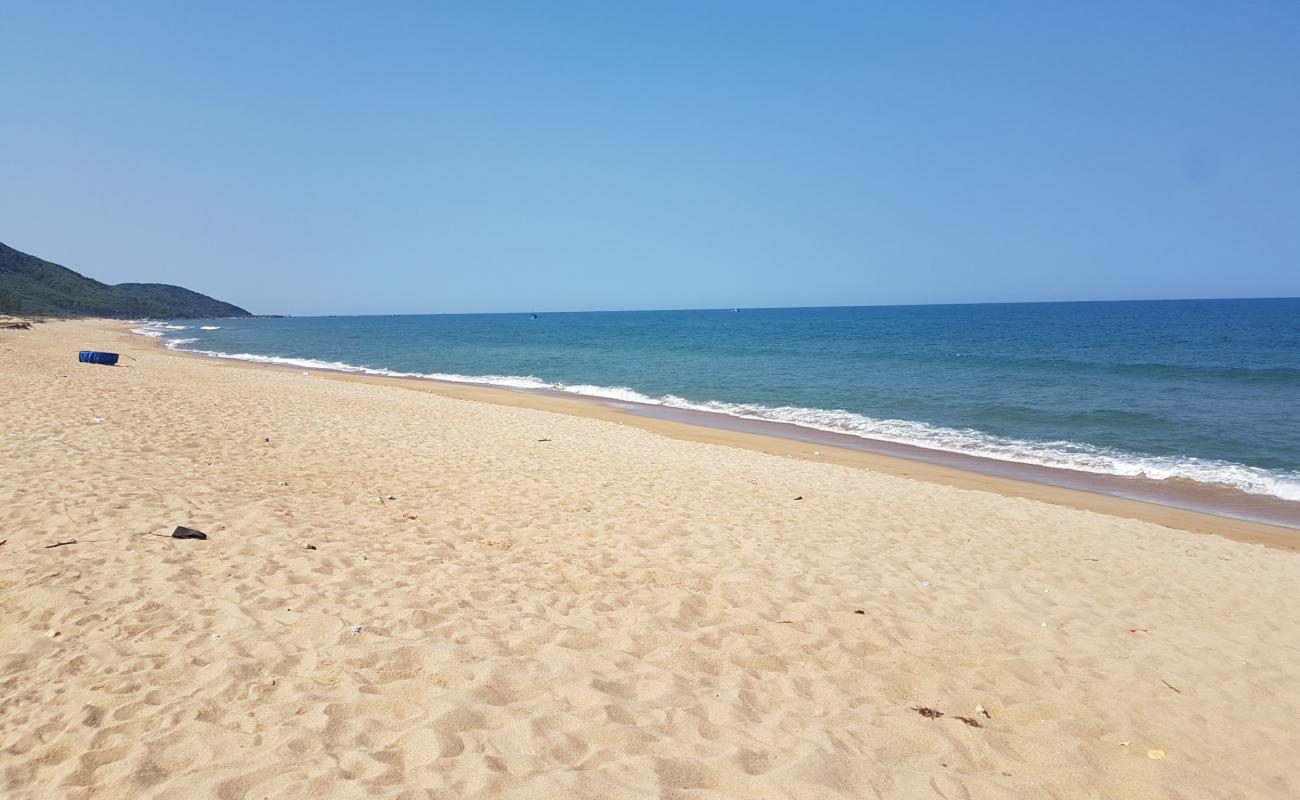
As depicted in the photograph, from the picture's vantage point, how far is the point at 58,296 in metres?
83.7

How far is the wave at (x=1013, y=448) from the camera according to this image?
44.3ft

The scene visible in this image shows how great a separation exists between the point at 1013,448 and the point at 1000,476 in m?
3.25

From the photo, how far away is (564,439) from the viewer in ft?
44.1

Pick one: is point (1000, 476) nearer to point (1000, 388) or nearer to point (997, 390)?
point (997, 390)

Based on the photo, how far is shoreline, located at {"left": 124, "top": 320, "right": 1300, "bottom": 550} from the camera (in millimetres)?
10906

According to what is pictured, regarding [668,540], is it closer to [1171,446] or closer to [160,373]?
[1171,446]

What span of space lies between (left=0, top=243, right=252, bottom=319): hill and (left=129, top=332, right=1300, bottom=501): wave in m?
70.7

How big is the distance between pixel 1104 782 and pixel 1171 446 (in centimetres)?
1611

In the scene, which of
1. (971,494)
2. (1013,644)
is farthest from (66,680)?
(971,494)

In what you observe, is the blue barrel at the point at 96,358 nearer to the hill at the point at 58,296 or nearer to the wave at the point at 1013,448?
the wave at the point at 1013,448

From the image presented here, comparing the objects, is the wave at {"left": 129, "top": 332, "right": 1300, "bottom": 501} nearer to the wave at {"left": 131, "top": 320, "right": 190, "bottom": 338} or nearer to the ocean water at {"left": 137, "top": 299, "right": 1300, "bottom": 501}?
the ocean water at {"left": 137, "top": 299, "right": 1300, "bottom": 501}

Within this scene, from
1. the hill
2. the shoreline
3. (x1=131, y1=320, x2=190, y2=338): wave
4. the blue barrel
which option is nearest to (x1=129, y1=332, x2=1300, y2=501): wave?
the shoreline

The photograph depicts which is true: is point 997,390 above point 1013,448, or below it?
above

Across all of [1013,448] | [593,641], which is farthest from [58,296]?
[593,641]
